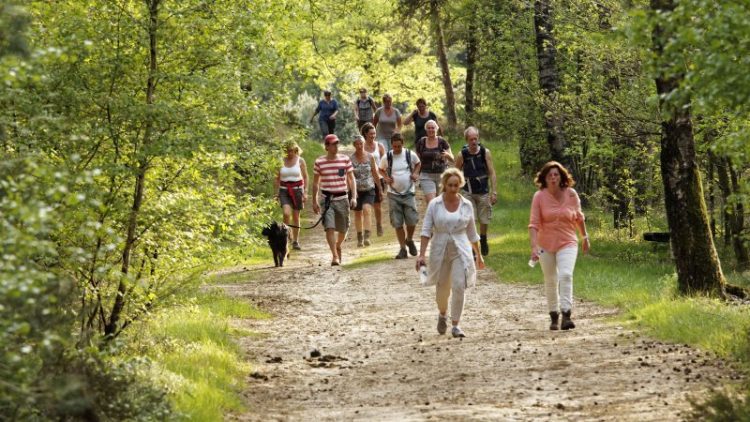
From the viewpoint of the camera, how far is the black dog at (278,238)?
20081mm

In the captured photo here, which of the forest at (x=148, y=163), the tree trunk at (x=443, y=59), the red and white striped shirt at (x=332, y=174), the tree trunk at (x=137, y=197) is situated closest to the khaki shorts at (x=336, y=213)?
the red and white striped shirt at (x=332, y=174)

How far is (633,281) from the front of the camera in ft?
52.7

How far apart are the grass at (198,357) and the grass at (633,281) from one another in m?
4.38

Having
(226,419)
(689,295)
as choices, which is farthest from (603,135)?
(226,419)

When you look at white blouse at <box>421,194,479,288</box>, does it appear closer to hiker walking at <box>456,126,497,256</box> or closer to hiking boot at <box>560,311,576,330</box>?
hiking boot at <box>560,311,576,330</box>

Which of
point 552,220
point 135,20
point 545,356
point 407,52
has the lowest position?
point 545,356

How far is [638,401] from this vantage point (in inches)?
344

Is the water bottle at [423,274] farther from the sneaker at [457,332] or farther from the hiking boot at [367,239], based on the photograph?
the hiking boot at [367,239]

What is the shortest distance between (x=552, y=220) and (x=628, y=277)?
4.21m

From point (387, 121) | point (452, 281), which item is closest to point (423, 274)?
point (452, 281)

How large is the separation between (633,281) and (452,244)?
4.57 metres

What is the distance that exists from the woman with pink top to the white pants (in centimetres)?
87

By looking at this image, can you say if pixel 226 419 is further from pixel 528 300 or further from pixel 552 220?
pixel 528 300

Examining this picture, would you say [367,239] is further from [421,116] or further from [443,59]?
[443,59]
